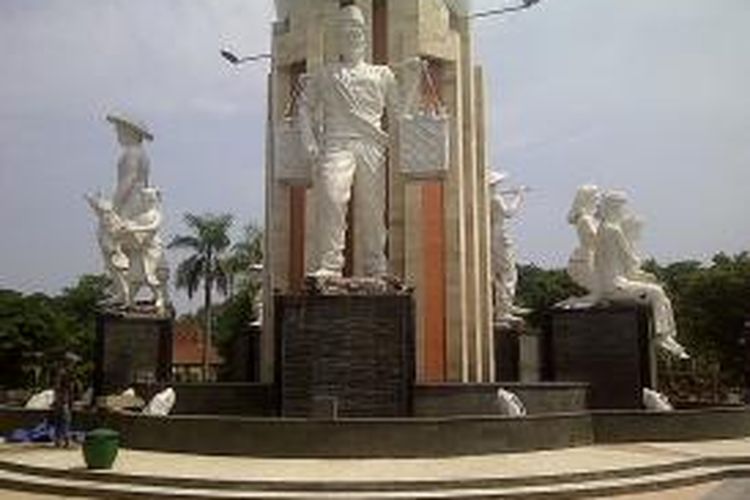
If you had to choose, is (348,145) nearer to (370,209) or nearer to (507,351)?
(370,209)

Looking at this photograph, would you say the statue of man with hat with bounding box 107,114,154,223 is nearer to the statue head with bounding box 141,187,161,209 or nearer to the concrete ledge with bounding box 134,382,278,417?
the statue head with bounding box 141,187,161,209

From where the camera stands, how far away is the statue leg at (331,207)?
15445 mm

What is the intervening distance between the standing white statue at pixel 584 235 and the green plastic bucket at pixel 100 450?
1144cm

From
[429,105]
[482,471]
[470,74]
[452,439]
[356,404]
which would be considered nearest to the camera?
[482,471]

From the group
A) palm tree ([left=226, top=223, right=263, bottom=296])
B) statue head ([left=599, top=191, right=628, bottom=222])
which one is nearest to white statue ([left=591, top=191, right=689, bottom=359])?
statue head ([left=599, top=191, right=628, bottom=222])

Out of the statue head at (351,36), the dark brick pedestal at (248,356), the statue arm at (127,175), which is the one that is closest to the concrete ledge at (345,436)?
the statue head at (351,36)

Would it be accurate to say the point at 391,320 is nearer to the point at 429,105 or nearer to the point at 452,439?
the point at 452,439

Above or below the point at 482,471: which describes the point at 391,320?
above

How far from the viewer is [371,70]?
16.1 m

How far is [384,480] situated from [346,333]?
4.12m

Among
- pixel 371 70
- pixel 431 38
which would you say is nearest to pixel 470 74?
pixel 431 38

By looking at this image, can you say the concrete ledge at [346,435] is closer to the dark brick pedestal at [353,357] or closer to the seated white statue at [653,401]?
the dark brick pedestal at [353,357]

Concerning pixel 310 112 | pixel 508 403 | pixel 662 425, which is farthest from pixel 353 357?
pixel 662 425

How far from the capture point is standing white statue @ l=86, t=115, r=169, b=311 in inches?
885
